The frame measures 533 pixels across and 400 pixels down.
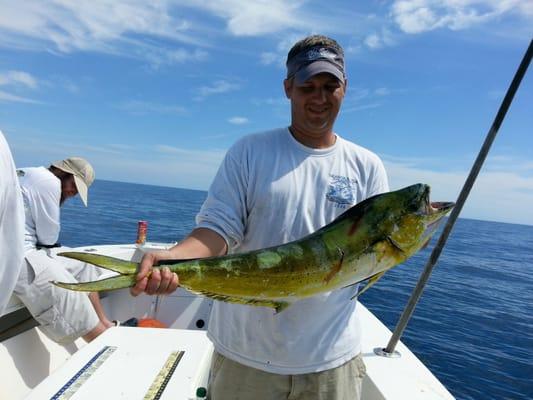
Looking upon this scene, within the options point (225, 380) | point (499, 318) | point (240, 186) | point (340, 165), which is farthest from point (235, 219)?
point (499, 318)

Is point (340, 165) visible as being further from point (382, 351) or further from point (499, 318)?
point (499, 318)

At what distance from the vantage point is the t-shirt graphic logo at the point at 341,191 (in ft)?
6.74

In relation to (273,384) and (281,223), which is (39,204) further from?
(273,384)

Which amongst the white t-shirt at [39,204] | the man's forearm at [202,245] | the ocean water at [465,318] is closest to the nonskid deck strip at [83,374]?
the man's forearm at [202,245]

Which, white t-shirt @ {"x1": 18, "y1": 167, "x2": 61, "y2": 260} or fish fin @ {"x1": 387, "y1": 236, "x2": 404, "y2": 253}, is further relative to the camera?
white t-shirt @ {"x1": 18, "y1": 167, "x2": 61, "y2": 260}

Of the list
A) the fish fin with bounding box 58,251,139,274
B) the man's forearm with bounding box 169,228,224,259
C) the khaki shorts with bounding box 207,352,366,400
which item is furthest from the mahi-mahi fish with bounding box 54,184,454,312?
the khaki shorts with bounding box 207,352,366,400

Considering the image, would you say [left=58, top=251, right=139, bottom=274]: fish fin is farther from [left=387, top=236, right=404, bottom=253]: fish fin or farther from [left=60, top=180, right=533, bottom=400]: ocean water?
[left=60, top=180, right=533, bottom=400]: ocean water

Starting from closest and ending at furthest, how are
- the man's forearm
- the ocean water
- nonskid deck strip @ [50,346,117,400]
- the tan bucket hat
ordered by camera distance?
1. the man's forearm
2. nonskid deck strip @ [50,346,117,400]
3. the tan bucket hat
4. the ocean water

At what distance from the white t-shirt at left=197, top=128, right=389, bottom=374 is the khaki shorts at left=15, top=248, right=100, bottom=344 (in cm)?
276

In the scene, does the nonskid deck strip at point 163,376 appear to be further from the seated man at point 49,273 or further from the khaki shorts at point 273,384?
the seated man at point 49,273

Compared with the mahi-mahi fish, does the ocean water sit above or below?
below

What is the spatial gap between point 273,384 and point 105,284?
3.34 ft

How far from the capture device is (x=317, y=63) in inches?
78.7

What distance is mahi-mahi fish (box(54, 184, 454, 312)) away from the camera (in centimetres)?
170
